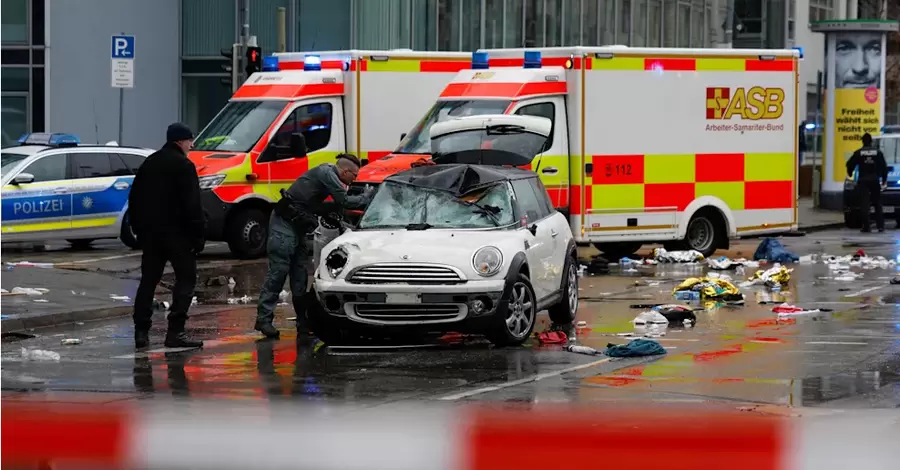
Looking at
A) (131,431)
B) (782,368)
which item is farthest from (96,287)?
(131,431)

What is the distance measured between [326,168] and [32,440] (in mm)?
8609

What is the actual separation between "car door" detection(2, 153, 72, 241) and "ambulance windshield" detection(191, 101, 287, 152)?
189cm

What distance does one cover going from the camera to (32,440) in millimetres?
5297

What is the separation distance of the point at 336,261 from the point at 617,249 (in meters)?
10.9

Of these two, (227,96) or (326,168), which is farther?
(227,96)

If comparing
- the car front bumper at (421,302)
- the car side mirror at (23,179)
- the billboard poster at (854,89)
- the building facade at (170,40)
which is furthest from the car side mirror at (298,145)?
the billboard poster at (854,89)

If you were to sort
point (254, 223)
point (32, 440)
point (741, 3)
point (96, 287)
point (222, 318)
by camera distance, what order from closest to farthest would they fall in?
1. point (32, 440)
2. point (222, 318)
3. point (96, 287)
4. point (254, 223)
5. point (741, 3)

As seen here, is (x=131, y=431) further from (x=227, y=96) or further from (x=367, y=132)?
(x=227, y=96)

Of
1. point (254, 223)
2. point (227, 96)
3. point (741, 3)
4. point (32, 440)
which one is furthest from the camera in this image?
point (741, 3)

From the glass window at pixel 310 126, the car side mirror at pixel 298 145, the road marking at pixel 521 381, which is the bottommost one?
the road marking at pixel 521 381

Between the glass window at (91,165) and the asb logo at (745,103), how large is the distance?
27.3ft

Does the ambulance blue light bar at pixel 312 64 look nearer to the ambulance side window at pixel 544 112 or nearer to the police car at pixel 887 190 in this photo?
the ambulance side window at pixel 544 112

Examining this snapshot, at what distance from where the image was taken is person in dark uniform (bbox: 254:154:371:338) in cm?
1370

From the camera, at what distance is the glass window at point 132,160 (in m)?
23.0
